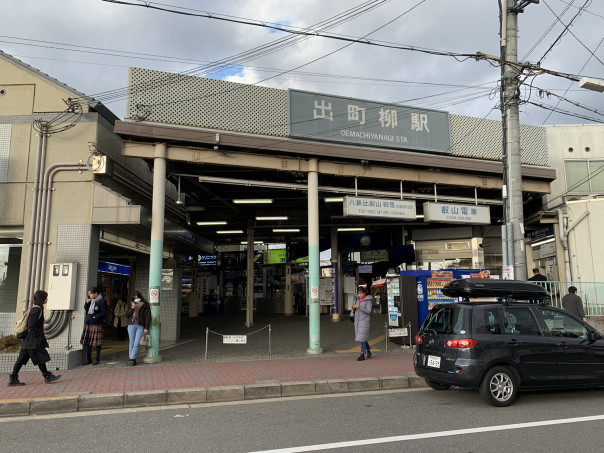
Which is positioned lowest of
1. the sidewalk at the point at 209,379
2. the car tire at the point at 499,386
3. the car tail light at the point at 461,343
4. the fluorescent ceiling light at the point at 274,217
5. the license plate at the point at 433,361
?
the sidewalk at the point at 209,379

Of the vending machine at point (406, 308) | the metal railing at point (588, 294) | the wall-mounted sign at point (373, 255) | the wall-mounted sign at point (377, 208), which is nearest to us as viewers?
the wall-mounted sign at point (377, 208)

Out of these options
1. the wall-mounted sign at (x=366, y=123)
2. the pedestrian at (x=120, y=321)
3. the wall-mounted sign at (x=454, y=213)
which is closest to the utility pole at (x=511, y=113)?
the wall-mounted sign at (x=454, y=213)

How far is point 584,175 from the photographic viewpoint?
17500 millimetres

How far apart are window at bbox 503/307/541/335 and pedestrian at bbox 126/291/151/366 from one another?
298 inches

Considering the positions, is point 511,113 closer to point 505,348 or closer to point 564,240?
point 505,348

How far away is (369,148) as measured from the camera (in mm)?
12891

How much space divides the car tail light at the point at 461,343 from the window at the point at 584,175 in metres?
13.6

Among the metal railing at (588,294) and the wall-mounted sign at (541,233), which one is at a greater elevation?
the wall-mounted sign at (541,233)

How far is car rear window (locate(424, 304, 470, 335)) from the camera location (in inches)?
275

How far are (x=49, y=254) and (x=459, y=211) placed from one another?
36.7 feet

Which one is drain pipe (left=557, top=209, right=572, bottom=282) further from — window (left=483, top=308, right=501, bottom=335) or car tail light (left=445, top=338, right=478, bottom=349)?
car tail light (left=445, top=338, right=478, bottom=349)

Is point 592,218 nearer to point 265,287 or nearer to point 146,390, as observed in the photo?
point 146,390

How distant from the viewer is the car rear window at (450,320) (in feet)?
22.9

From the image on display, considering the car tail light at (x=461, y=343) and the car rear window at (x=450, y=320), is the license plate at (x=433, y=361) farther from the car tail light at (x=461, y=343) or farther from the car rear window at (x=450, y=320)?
the car rear window at (x=450, y=320)
